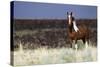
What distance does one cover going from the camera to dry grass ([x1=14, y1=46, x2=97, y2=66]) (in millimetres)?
2396

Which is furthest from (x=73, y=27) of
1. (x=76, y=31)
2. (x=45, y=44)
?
(x=45, y=44)

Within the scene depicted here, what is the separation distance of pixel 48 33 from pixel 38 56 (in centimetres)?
29

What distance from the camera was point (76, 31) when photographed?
8.77 feet

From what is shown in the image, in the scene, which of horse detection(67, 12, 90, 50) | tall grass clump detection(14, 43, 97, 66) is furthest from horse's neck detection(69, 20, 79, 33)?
tall grass clump detection(14, 43, 97, 66)

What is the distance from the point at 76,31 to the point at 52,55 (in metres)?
0.42

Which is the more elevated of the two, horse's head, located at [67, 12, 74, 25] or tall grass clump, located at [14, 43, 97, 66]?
horse's head, located at [67, 12, 74, 25]

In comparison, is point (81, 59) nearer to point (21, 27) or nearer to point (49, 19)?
point (49, 19)

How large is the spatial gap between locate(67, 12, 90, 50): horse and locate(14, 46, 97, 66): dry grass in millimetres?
95

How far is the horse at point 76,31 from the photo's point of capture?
264 cm

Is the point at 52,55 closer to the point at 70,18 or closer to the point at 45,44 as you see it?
the point at 45,44

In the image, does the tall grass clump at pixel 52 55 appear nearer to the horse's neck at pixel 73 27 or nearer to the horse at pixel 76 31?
the horse at pixel 76 31

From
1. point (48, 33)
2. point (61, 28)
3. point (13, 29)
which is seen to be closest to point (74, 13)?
point (61, 28)

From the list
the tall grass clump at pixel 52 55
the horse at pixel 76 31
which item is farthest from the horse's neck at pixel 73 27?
the tall grass clump at pixel 52 55

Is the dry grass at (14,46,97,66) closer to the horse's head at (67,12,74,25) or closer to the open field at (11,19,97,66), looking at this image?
the open field at (11,19,97,66)
